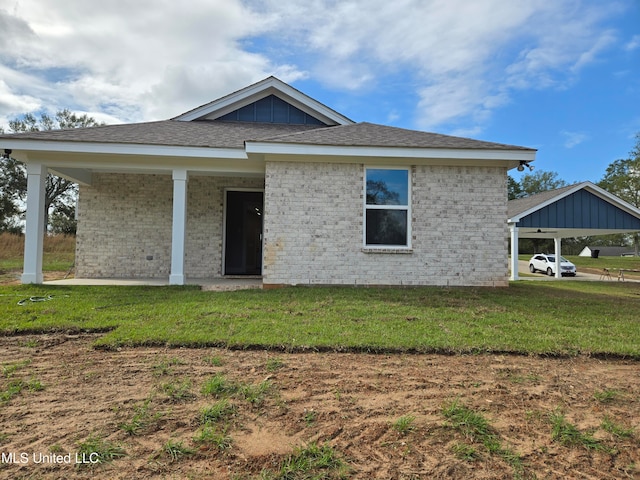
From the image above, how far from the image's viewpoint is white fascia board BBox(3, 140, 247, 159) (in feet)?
25.8

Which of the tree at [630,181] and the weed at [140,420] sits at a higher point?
the tree at [630,181]

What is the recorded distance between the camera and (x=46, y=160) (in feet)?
27.5

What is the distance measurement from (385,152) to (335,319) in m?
4.25

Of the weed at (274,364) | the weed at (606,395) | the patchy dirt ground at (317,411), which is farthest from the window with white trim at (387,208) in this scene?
the weed at (606,395)

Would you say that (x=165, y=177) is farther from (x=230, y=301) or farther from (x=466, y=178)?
(x=466, y=178)

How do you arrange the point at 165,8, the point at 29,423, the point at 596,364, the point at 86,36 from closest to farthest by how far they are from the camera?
the point at 29,423
the point at 596,364
the point at 165,8
the point at 86,36

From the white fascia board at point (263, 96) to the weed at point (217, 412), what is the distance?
10281 mm

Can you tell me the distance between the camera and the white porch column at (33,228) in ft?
26.3

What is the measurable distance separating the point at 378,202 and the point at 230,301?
4006mm

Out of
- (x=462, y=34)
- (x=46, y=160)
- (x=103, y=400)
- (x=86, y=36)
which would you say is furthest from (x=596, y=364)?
(x=86, y=36)

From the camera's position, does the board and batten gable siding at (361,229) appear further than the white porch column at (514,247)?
No

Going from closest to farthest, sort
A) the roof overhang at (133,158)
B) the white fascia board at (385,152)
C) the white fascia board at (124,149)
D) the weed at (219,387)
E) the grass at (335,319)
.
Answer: the weed at (219,387) → the grass at (335,319) → the white fascia board at (385,152) → the white fascia board at (124,149) → the roof overhang at (133,158)

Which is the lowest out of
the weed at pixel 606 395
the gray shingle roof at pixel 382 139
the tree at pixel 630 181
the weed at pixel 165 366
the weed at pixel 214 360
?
the weed at pixel 606 395
